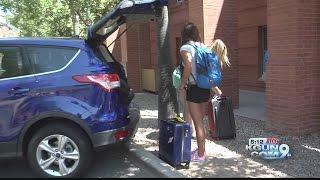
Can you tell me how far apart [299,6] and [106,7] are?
1081cm

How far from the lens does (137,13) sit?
6.16 m

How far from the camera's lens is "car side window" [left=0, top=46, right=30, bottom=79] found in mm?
5656

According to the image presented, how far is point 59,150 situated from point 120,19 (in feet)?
6.23

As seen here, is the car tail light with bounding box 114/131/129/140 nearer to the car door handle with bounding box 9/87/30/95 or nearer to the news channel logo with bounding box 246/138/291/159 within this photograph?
the car door handle with bounding box 9/87/30/95

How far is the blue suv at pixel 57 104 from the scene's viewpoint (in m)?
5.51

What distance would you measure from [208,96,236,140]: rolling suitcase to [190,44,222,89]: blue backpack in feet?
3.88

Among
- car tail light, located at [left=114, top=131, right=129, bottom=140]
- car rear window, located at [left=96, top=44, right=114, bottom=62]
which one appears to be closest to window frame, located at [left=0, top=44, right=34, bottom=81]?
car rear window, located at [left=96, top=44, right=114, bottom=62]

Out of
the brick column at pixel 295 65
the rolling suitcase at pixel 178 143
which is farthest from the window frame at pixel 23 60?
the brick column at pixel 295 65

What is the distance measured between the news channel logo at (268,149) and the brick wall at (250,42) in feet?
→ 24.1

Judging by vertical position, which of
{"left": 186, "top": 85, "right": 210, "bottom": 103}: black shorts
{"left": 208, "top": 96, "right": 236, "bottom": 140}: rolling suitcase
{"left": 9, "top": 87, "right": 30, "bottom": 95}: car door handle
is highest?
{"left": 9, "top": 87, "right": 30, "bottom": 95}: car door handle

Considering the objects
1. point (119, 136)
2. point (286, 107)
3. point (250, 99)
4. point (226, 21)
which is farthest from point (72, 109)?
point (250, 99)

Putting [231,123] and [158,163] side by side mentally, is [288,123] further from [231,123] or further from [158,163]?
[158,163]

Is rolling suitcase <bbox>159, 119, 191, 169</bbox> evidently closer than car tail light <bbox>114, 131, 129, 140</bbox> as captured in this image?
No

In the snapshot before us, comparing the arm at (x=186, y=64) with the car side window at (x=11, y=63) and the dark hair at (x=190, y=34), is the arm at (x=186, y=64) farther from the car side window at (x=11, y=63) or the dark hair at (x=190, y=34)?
the car side window at (x=11, y=63)
